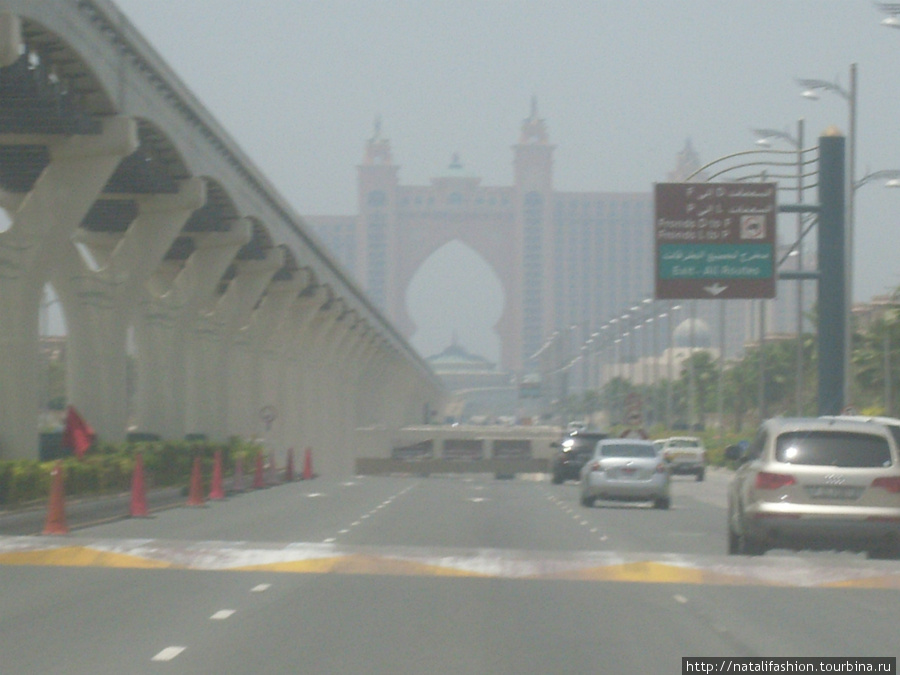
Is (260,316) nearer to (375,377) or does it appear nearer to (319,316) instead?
(319,316)

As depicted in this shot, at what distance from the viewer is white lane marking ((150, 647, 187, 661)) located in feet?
35.4

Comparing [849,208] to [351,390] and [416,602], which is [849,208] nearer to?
[416,602]

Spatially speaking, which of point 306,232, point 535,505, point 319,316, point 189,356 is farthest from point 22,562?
point 319,316

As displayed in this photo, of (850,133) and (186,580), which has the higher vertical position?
(850,133)

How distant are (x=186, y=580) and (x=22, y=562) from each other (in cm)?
257

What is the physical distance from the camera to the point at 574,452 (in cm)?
5100

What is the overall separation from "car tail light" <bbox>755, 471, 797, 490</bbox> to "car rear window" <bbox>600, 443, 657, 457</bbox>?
1644cm

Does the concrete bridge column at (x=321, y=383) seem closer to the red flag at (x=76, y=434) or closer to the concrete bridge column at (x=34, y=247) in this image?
the concrete bridge column at (x=34, y=247)

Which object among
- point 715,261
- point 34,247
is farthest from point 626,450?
point 34,247

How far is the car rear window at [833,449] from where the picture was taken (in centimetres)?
1834

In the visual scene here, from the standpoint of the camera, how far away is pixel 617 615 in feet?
44.7

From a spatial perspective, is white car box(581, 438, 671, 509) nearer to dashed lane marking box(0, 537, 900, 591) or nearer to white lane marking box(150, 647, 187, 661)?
dashed lane marking box(0, 537, 900, 591)

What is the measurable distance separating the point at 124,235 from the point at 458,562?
36.0m

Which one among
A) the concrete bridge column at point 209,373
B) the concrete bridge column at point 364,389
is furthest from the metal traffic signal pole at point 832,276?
the concrete bridge column at point 364,389
